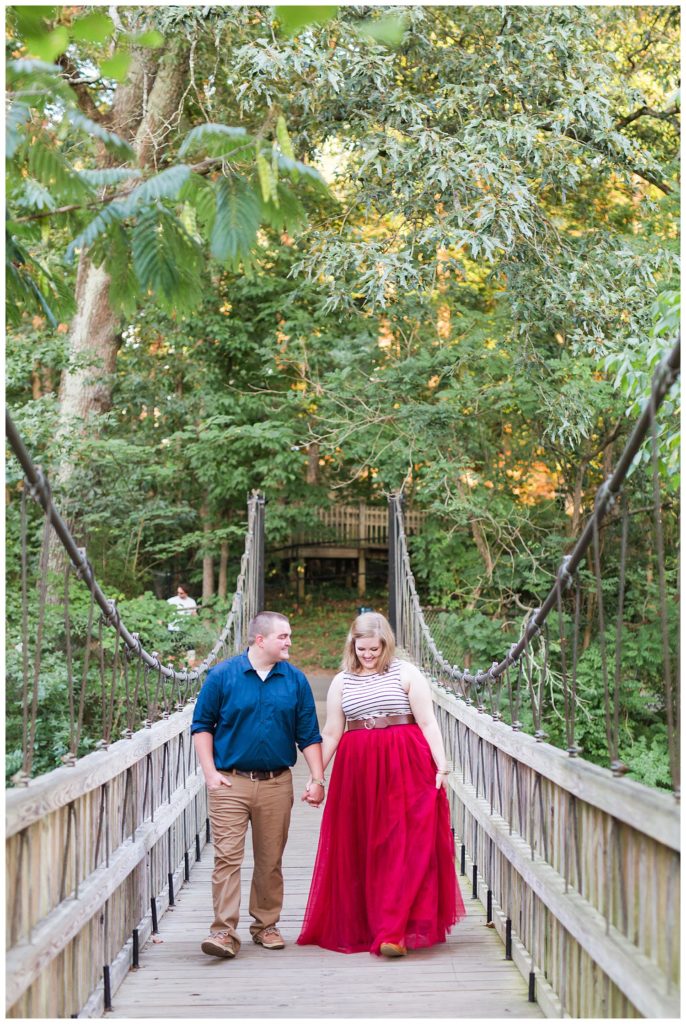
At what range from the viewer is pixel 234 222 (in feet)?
5.73

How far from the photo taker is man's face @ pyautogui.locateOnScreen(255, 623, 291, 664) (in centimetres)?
374

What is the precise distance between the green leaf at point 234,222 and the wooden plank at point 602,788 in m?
1.23

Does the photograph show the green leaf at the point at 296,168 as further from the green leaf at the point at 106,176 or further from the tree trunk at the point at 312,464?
the tree trunk at the point at 312,464

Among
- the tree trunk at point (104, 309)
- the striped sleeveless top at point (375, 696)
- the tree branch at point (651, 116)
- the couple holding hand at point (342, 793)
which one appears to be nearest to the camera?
the couple holding hand at point (342, 793)

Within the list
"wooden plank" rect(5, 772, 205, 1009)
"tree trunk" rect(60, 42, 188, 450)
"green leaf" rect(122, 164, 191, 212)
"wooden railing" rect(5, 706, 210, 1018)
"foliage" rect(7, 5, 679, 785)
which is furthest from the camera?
"tree trunk" rect(60, 42, 188, 450)

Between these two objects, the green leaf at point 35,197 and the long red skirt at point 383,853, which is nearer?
the green leaf at point 35,197

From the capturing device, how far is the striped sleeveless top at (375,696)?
393 centimetres

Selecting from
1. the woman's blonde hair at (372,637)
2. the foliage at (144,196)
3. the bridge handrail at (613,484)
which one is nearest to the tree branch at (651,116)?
the bridge handrail at (613,484)

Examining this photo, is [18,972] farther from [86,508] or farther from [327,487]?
[327,487]

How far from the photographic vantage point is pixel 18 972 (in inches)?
84.7

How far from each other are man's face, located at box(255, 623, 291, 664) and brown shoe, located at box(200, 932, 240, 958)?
0.94 m

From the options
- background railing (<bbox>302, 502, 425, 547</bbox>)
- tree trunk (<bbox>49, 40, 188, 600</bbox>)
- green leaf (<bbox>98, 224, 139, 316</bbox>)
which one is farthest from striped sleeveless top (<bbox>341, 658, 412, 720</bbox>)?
background railing (<bbox>302, 502, 425, 547</bbox>)

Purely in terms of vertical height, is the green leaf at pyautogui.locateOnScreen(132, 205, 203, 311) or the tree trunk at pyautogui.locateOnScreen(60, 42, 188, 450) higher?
the tree trunk at pyautogui.locateOnScreen(60, 42, 188, 450)

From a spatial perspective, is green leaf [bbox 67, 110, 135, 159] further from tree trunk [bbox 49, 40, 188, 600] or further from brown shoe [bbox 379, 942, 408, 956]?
tree trunk [bbox 49, 40, 188, 600]
